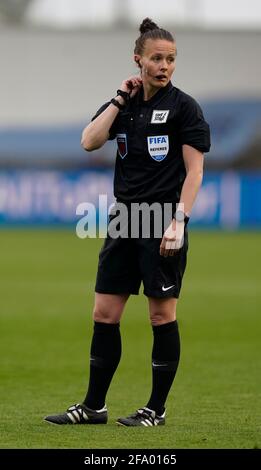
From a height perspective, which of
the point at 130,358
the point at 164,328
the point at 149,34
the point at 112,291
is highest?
the point at 149,34

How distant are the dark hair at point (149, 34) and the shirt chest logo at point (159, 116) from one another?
360 millimetres

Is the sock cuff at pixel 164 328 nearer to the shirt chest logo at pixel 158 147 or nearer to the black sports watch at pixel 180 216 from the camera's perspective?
the black sports watch at pixel 180 216

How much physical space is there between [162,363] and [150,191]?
104 cm

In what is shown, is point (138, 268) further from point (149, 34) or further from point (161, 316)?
point (149, 34)

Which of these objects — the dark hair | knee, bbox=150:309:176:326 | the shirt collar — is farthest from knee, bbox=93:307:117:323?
the dark hair

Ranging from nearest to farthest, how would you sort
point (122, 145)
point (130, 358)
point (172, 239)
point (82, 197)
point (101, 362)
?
1. point (172, 239)
2. point (122, 145)
3. point (101, 362)
4. point (130, 358)
5. point (82, 197)

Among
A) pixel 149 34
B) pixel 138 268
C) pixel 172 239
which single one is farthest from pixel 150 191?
pixel 149 34

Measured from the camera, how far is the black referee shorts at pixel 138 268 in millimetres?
7266

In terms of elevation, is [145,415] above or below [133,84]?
below

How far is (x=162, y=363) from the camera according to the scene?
7.43 meters

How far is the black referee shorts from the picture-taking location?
727 centimetres

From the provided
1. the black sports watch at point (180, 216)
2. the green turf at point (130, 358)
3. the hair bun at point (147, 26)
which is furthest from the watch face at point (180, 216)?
the green turf at point (130, 358)

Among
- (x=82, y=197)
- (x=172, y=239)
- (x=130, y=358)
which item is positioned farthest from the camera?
(x=82, y=197)

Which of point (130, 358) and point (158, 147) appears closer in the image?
point (158, 147)
